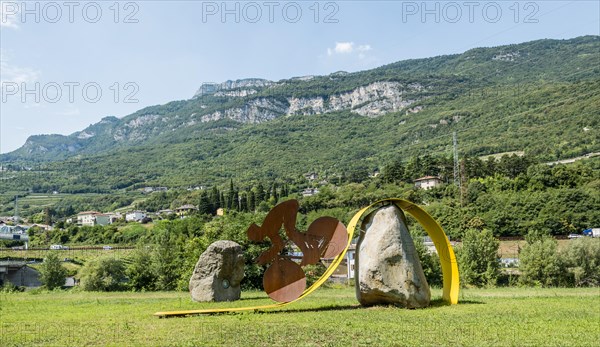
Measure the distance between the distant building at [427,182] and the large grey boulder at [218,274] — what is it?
7095cm

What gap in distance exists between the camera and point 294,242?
688 inches

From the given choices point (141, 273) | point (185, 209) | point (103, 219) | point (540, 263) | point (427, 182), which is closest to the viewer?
point (141, 273)

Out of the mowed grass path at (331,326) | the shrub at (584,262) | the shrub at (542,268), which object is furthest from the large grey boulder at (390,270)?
the shrub at (584,262)

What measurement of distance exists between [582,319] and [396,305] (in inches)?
207

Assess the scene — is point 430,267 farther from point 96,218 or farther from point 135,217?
point 96,218

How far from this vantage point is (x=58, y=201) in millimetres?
153125

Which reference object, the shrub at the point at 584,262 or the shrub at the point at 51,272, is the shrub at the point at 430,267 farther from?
the shrub at the point at 51,272

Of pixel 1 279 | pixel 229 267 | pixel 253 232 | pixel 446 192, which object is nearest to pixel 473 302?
pixel 253 232

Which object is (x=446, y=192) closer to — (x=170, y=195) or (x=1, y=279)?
(x=1, y=279)

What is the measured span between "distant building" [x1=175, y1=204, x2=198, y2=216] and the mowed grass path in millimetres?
101202

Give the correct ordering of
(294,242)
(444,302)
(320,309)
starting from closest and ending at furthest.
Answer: (320,309), (294,242), (444,302)

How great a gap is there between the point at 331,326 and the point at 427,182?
8014 centimetres

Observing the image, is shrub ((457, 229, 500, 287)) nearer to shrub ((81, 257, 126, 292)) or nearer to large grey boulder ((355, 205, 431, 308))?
large grey boulder ((355, 205, 431, 308))

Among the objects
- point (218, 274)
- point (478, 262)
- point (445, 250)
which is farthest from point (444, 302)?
point (478, 262)
